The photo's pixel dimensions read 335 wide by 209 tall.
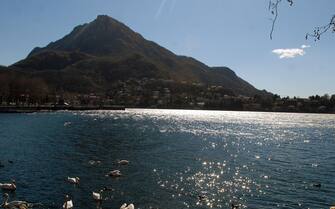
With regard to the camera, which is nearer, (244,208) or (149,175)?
(244,208)

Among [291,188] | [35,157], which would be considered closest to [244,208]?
[291,188]

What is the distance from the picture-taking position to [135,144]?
92.5 meters

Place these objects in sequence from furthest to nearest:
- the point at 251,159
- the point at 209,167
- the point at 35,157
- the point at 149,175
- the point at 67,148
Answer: the point at 67,148 < the point at 251,159 < the point at 35,157 < the point at 209,167 < the point at 149,175

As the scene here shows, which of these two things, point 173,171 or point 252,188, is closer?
point 252,188

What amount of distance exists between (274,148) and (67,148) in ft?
154

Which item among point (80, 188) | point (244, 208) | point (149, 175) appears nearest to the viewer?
point (244, 208)

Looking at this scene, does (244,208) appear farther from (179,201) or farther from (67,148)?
(67,148)

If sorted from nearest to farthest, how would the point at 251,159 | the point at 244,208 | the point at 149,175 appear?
1. the point at 244,208
2. the point at 149,175
3. the point at 251,159

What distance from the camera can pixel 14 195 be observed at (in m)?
42.5

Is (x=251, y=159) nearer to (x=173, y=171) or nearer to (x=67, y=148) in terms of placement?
(x=173, y=171)

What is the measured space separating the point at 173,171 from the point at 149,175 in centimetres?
457

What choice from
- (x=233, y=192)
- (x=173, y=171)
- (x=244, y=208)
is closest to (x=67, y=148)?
(x=173, y=171)

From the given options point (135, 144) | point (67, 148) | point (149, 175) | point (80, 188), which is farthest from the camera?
point (135, 144)

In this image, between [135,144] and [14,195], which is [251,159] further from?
[14,195]
